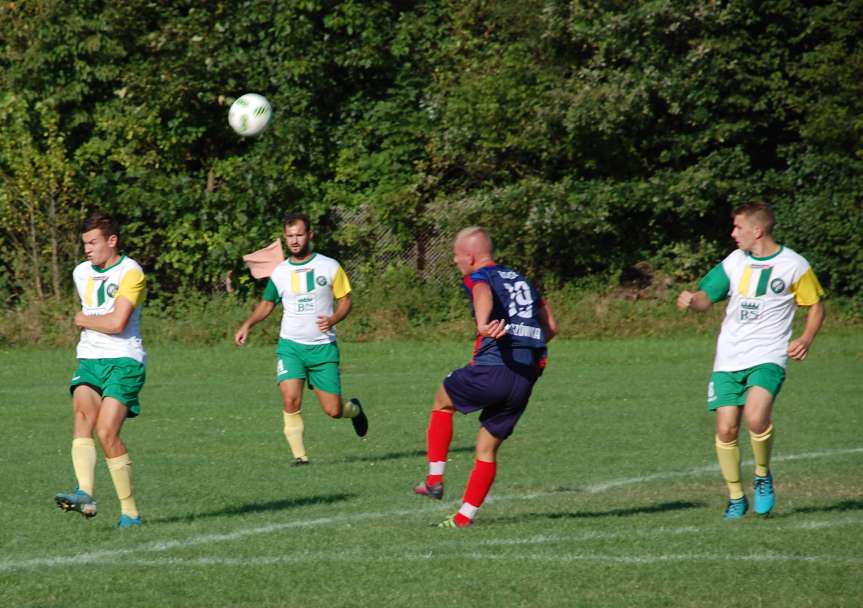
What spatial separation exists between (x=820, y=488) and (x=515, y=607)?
431 centimetres

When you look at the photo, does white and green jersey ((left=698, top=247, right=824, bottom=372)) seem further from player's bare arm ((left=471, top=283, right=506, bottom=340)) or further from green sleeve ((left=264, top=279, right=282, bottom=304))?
green sleeve ((left=264, top=279, right=282, bottom=304))

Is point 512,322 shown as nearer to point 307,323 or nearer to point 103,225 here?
point 103,225

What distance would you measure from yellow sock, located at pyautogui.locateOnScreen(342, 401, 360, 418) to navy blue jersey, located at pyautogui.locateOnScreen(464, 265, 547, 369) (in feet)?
13.3

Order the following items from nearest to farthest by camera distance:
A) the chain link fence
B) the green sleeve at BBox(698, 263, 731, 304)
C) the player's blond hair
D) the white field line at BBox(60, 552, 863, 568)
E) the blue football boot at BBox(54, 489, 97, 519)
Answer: the white field line at BBox(60, 552, 863, 568), the blue football boot at BBox(54, 489, 97, 519), the player's blond hair, the green sleeve at BBox(698, 263, 731, 304), the chain link fence

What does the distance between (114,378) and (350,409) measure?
405cm

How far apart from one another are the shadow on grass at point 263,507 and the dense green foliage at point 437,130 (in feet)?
55.2

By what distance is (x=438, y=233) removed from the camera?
88.1ft

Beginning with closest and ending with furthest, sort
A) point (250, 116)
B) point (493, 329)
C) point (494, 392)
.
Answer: point (493, 329) < point (494, 392) < point (250, 116)

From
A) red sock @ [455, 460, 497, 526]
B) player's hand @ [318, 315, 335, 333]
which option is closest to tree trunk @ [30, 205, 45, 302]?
player's hand @ [318, 315, 335, 333]

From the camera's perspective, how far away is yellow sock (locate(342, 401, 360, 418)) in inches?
474

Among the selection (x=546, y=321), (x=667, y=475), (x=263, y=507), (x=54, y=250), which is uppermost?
(x=54, y=250)

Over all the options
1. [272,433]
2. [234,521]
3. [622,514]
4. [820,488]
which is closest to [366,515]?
[234,521]

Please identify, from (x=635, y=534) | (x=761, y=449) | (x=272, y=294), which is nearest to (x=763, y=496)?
(x=761, y=449)

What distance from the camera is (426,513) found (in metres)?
8.67
